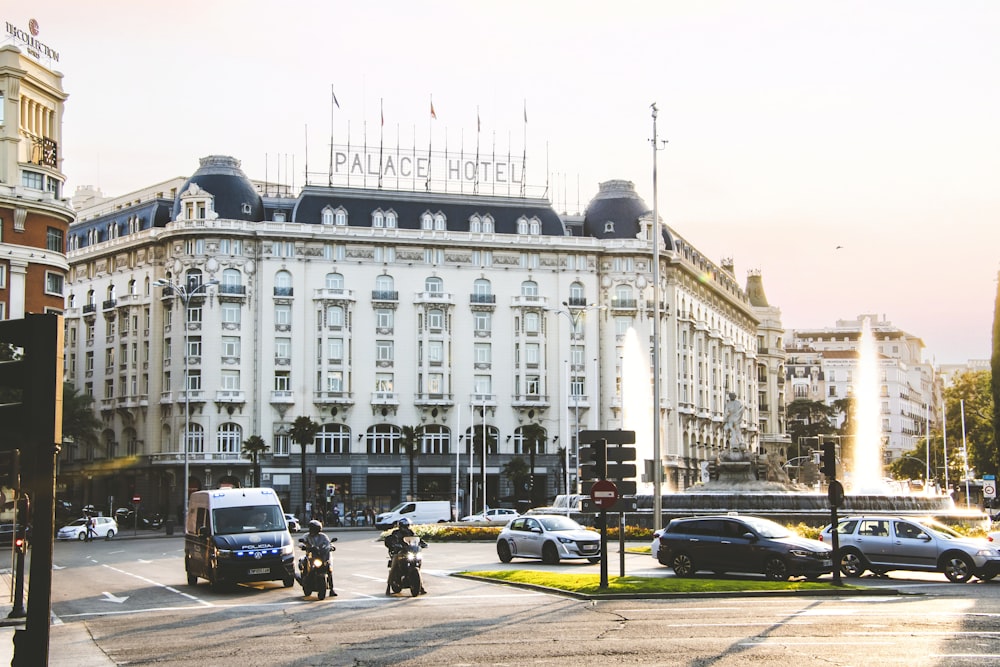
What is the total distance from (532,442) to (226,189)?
1165 inches

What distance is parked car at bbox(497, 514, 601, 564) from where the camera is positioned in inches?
1356

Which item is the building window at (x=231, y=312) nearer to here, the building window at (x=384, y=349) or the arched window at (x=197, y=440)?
the arched window at (x=197, y=440)

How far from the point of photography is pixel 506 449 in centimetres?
9388

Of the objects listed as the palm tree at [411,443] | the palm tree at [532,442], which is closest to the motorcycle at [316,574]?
the palm tree at [411,443]

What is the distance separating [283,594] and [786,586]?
1078 cm

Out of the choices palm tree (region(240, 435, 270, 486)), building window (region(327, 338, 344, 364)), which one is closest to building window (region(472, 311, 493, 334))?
building window (region(327, 338, 344, 364))

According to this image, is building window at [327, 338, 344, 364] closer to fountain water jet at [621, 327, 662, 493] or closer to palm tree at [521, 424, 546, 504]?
palm tree at [521, 424, 546, 504]

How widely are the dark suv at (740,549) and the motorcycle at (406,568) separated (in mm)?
7342

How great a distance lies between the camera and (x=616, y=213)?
99.9 meters

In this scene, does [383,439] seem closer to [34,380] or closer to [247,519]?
[247,519]

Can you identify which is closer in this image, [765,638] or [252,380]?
[765,638]

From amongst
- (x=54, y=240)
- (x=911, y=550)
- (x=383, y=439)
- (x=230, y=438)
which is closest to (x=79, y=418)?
(x=230, y=438)

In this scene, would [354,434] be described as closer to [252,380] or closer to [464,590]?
[252,380]

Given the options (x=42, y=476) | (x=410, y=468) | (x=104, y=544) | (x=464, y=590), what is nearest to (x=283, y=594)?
(x=464, y=590)
